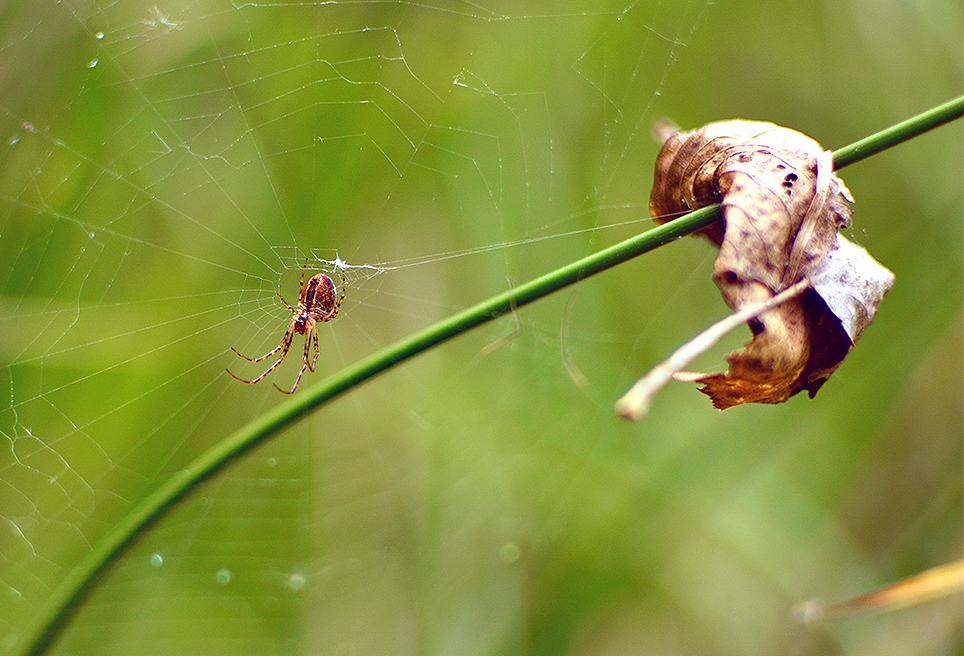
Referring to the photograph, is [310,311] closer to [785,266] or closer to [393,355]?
[393,355]

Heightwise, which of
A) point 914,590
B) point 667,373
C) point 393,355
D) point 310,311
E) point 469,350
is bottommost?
point 914,590

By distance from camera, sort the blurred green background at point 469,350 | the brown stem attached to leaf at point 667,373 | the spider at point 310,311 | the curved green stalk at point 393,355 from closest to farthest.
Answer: the brown stem attached to leaf at point 667,373, the curved green stalk at point 393,355, the blurred green background at point 469,350, the spider at point 310,311

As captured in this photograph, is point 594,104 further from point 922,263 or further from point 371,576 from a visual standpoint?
point 371,576

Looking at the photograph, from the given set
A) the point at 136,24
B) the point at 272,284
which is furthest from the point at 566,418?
the point at 136,24

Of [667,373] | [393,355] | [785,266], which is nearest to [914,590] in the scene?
[785,266]

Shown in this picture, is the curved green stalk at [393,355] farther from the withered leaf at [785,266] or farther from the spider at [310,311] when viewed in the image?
the spider at [310,311]

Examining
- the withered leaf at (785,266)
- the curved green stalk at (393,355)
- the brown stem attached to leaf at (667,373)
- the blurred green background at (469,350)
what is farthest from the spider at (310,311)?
the brown stem attached to leaf at (667,373)
